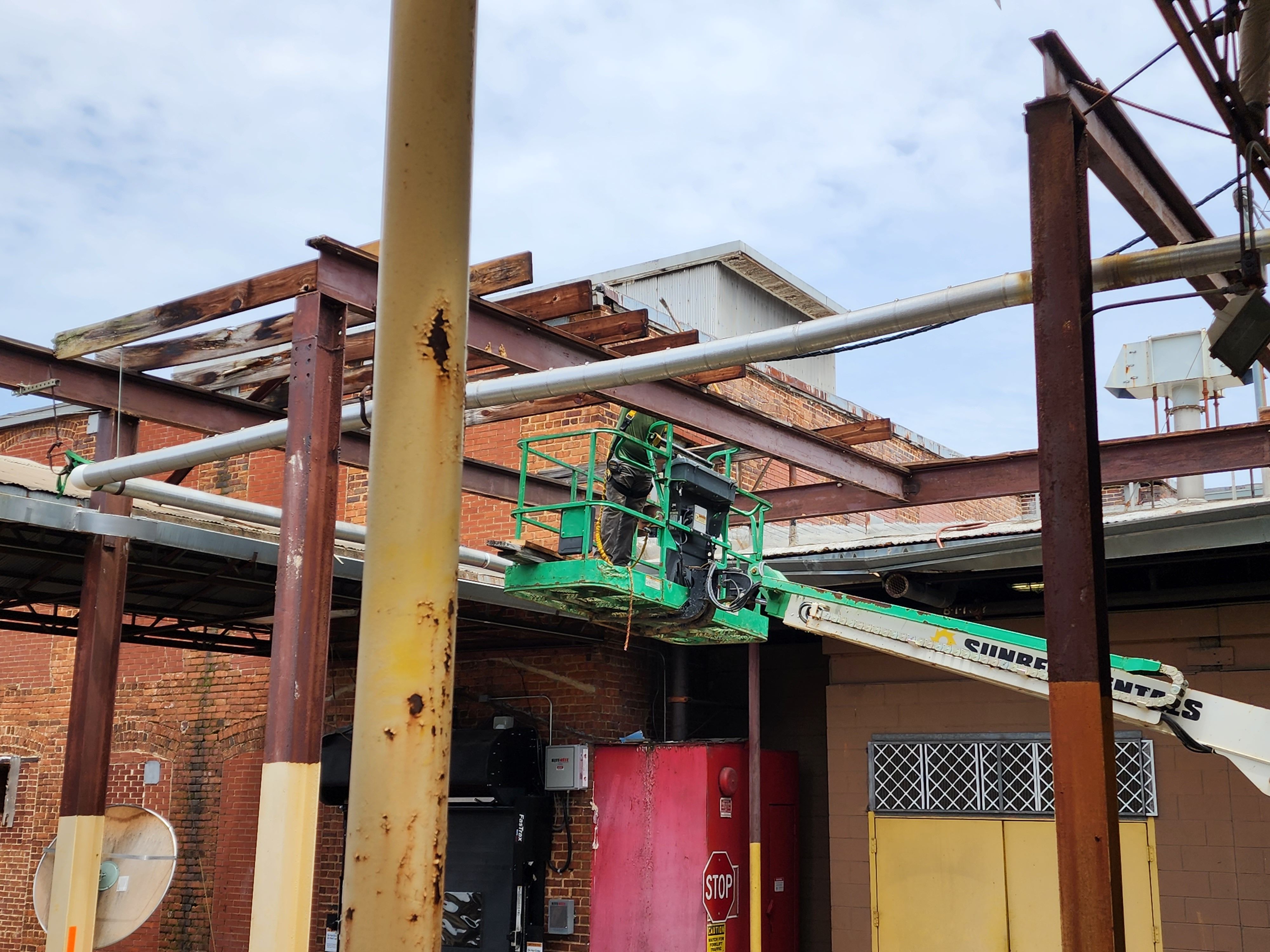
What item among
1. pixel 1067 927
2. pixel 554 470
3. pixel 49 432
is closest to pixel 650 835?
pixel 554 470

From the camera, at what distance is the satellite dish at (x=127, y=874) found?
30.5ft

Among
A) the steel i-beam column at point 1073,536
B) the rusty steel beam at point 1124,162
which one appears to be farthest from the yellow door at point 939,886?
the steel i-beam column at point 1073,536

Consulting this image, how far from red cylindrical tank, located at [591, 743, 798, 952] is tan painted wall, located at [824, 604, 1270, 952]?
0.92m

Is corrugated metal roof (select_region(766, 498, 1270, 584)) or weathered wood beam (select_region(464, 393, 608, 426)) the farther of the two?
weathered wood beam (select_region(464, 393, 608, 426))

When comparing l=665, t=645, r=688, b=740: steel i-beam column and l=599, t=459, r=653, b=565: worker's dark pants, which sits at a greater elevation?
l=599, t=459, r=653, b=565: worker's dark pants

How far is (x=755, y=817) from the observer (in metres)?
12.8

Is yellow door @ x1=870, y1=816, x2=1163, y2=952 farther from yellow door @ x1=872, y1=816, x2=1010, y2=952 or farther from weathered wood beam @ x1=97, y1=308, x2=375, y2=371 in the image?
weathered wood beam @ x1=97, y1=308, x2=375, y2=371

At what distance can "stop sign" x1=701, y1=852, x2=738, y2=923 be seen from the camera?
12.7 m

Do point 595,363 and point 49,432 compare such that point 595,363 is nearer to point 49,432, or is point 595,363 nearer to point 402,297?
point 402,297

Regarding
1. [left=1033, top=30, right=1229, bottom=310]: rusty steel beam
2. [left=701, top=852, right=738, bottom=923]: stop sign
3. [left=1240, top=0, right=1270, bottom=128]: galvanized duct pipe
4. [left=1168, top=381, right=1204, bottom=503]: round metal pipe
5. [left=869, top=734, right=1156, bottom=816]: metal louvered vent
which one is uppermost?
[left=1168, top=381, right=1204, bottom=503]: round metal pipe

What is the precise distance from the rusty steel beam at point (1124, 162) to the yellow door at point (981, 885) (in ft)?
21.8

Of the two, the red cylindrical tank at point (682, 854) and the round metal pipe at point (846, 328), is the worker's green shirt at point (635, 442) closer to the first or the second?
the round metal pipe at point (846, 328)

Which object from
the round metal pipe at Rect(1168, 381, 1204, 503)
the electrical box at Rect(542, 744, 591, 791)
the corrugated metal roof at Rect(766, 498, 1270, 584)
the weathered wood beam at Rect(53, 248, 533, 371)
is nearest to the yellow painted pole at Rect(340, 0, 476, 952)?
the weathered wood beam at Rect(53, 248, 533, 371)

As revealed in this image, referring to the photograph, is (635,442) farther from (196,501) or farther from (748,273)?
(748,273)
